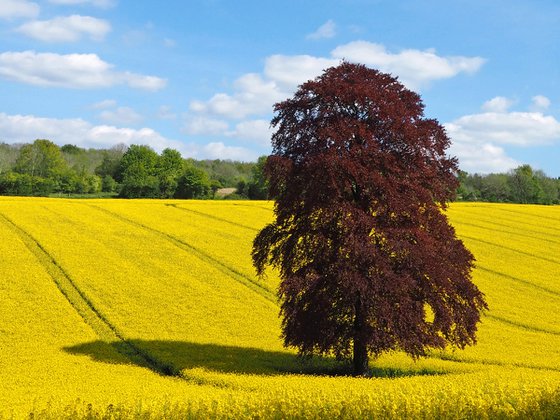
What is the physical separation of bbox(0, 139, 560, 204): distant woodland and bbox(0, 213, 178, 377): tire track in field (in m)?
63.1

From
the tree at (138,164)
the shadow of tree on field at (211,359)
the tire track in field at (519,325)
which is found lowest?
the shadow of tree on field at (211,359)

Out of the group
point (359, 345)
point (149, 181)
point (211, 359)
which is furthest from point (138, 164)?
point (359, 345)

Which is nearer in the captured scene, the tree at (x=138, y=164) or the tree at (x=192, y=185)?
the tree at (x=192, y=185)

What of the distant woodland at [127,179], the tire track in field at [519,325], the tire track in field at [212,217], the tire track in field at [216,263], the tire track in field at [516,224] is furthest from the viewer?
the distant woodland at [127,179]

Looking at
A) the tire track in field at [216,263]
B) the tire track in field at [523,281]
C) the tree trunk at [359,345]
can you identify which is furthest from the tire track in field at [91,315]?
the tire track in field at [523,281]

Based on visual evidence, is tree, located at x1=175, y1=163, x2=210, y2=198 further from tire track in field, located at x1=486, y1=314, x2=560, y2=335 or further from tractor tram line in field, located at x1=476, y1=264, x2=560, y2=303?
tire track in field, located at x1=486, y1=314, x2=560, y2=335

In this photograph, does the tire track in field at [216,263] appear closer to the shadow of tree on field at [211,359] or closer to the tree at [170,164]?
the shadow of tree on field at [211,359]

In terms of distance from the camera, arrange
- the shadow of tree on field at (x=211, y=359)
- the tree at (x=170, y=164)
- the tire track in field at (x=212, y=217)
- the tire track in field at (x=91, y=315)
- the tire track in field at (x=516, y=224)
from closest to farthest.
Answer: the shadow of tree on field at (x=211, y=359)
the tire track in field at (x=91, y=315)
the tire track in field at (x=212, y=217)
the tire track in field at (x=516, y=224)
the tree at (x=170, y=164)

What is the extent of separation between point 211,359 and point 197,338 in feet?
12.3

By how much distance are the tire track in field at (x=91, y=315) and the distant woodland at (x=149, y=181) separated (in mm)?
63102

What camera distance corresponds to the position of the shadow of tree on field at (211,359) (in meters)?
22.5

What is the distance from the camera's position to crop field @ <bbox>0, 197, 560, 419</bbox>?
45.1 ft

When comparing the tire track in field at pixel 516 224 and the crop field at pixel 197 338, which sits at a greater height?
the tire track in field at pixel 516 224

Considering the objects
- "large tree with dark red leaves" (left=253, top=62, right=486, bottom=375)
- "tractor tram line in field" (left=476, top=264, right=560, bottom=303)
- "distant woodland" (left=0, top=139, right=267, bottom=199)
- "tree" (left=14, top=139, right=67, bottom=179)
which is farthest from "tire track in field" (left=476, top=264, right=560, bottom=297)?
"tree" (left=14, top=139, right=67, bottom=179)
